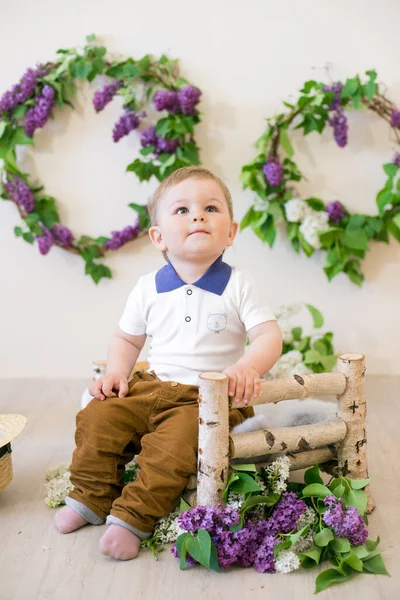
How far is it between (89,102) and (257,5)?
2.47 feet

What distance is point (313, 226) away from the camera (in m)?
2.93

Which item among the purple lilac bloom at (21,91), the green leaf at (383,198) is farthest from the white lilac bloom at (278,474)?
the purple lilac bloom at (21,91)

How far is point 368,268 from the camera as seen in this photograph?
3.10 m

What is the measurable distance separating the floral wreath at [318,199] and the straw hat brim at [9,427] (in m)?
1.30

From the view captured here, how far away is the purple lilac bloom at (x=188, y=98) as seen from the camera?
2881mm

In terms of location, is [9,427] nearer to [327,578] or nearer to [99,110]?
[327,578]

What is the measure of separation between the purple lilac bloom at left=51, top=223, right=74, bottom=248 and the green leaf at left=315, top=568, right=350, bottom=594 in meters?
1.85

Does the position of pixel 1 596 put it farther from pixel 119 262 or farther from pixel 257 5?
pixel 257 5

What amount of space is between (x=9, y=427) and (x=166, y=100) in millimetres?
1452

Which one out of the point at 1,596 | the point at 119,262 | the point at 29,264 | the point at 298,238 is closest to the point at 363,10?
the point at 298,238

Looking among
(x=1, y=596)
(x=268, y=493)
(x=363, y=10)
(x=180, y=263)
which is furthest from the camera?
(x=363, y=10)

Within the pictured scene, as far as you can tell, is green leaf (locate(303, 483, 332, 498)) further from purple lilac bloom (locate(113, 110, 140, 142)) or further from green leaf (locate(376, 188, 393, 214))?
purple lilac bloom (locate(113, 110, 140, 142))

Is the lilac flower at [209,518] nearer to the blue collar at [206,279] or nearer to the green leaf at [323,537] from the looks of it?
the green leaf at [323,537]

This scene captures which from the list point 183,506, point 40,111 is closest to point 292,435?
point 183,506
